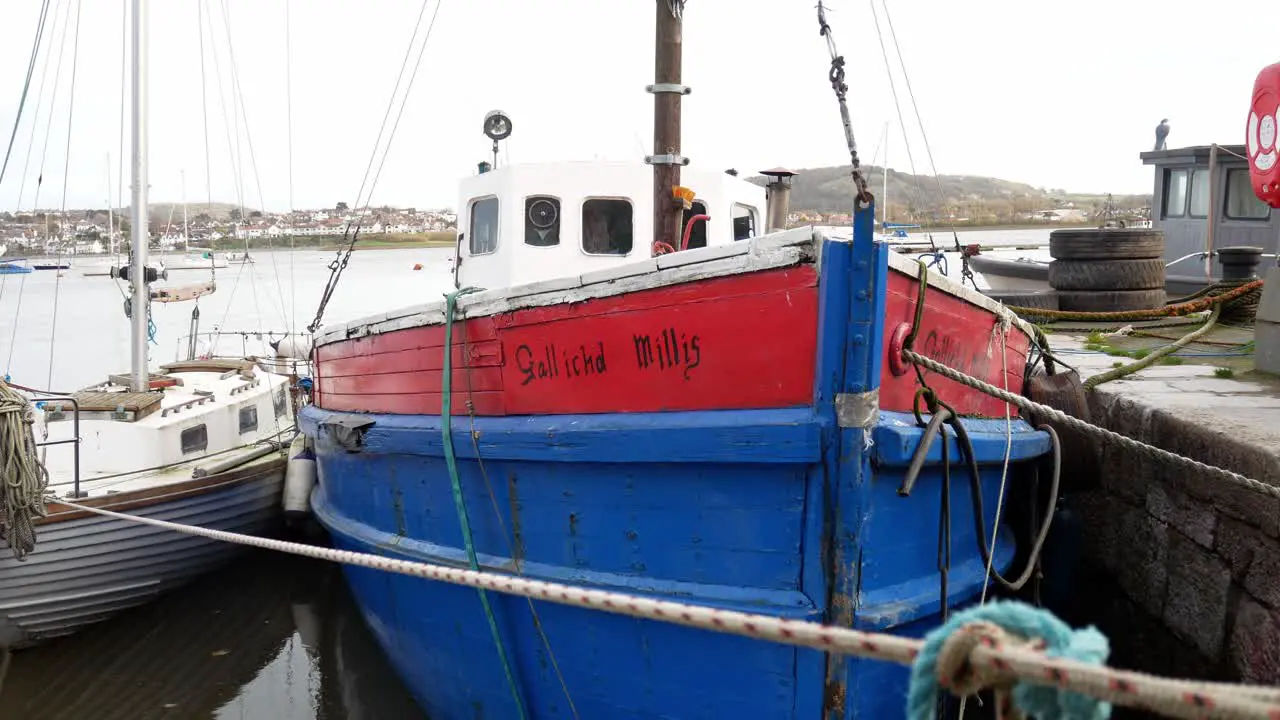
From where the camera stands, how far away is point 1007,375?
4.96m

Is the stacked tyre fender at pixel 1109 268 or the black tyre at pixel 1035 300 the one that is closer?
the stacked tyre fender at pixel 1109 268

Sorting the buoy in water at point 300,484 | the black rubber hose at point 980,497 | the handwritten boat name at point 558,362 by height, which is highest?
the handwritten boat name at point 558,362

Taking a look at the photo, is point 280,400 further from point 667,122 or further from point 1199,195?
point 1199,195

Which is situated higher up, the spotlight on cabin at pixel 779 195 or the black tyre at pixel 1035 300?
the spotlight on cabin at pixel 779 195

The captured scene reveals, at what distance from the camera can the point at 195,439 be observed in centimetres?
919

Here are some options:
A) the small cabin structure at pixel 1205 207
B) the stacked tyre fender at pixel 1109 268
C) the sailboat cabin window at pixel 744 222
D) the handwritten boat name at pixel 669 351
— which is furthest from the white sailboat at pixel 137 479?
the small cabin structure at pixel 1205 207

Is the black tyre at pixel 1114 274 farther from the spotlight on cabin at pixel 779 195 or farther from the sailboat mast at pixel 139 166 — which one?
the sailboat mast at pixel 139 166

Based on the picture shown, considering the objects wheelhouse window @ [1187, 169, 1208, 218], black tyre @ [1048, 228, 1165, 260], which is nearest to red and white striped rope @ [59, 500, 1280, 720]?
black tyre @ [1048, 228, 1165, 260]

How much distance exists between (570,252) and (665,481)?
10.9ft

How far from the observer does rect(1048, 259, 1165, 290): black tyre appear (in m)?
9.84

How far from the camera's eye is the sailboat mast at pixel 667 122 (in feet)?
18.7

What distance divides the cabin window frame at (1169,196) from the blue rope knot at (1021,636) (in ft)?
54.4

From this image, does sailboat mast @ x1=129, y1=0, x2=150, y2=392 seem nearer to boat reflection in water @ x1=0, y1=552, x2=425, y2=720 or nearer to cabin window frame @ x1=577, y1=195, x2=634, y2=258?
boat reflection in water @ x1=0, y1=552, x2=425, y2=720

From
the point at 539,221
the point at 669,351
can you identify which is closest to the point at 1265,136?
the point at 539,221
